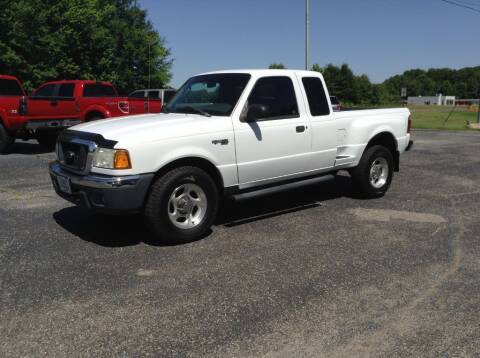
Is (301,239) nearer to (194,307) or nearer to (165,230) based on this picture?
(165,230)

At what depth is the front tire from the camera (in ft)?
14.7

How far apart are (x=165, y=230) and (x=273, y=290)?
1453 millimetres

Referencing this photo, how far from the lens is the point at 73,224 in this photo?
18.0 feet

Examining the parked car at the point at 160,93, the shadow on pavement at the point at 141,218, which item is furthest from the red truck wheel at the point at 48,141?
the shadow on pavement at the point at 141,218

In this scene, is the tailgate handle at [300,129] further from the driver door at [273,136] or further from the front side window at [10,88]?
the front side window at [10,88]

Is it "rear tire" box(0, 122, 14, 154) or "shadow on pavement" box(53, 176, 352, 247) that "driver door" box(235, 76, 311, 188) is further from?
"rear tire" box(0, 122, 14, 154)

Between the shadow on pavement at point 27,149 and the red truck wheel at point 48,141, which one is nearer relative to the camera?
the shadow on pavement at point 27,149

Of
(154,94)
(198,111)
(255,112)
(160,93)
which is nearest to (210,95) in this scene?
(198,111)

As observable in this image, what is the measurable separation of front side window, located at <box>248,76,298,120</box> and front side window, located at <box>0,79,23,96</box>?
30.9ft

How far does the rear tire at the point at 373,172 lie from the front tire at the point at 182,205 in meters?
2.71

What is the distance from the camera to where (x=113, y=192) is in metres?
4.24

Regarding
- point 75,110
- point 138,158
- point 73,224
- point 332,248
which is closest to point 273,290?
point 332,248

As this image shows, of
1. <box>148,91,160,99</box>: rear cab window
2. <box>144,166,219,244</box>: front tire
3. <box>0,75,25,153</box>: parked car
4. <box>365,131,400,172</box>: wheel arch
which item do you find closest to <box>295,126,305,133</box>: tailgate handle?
<box>144,166,219,244</box>: front tire

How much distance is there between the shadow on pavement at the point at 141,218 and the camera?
197 inches
